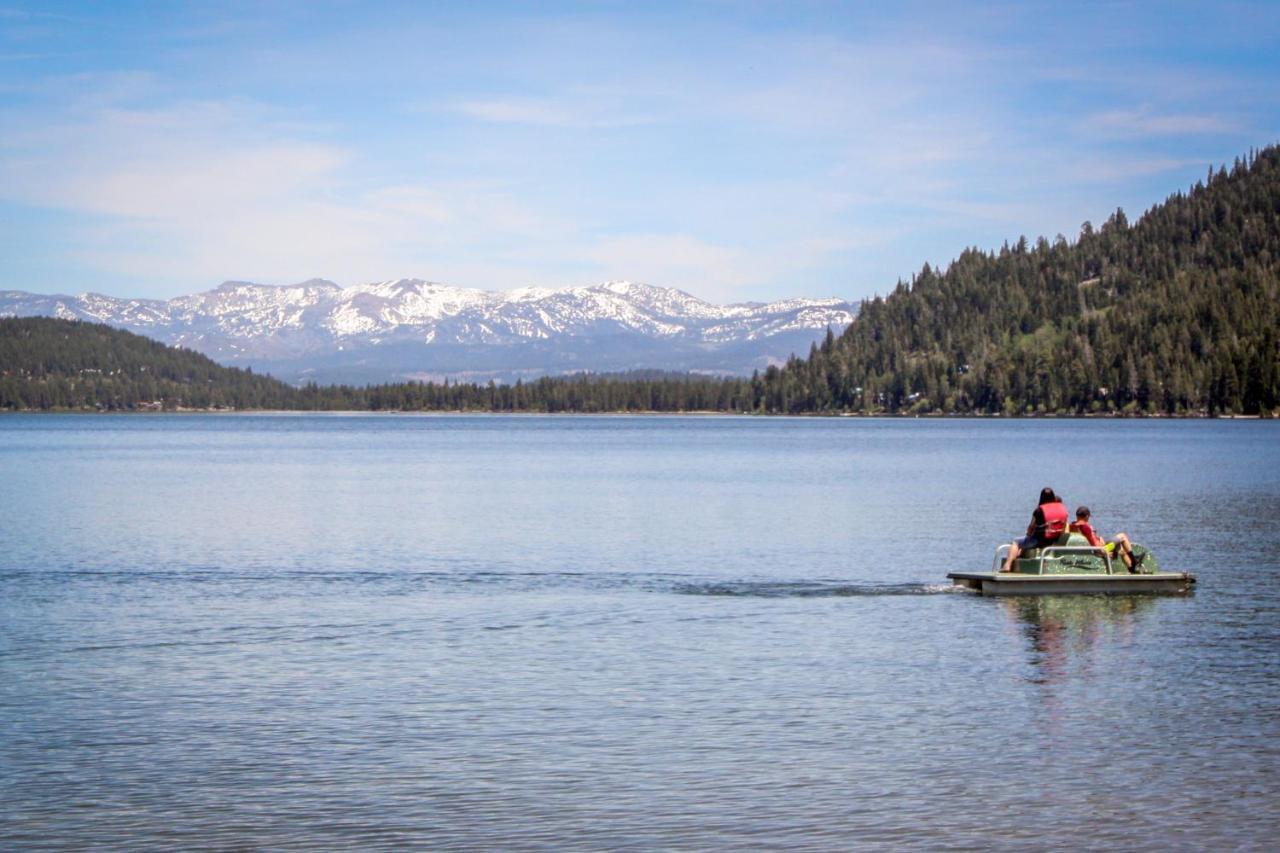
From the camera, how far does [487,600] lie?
44.0 meters

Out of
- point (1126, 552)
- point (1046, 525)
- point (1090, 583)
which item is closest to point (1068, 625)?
point (1090, 583)

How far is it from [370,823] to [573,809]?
2.82 metres

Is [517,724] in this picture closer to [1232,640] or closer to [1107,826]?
[1107,826]

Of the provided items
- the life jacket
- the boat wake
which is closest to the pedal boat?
the life jacket

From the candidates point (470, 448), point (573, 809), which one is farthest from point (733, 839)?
point (470, 448)

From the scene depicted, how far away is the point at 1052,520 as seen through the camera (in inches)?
1722

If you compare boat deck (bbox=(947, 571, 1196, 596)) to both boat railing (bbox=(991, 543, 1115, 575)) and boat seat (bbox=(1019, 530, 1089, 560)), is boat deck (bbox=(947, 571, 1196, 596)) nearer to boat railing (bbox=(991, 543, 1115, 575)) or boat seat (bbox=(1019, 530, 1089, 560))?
boat railing (bbox=(991, 543, 1115, 575))

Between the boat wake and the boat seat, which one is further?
the boat wake

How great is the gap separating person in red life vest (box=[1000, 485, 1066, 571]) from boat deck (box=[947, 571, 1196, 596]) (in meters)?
0.97

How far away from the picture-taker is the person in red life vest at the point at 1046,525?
1719 inches

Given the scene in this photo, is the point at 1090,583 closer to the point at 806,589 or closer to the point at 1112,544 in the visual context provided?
the point at 1112,544

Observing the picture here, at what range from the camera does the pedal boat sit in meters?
43.2

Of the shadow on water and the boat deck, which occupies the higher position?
the boat deck

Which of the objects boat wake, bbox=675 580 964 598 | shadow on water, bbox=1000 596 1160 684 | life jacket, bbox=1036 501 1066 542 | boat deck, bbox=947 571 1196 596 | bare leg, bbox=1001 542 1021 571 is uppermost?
life jacket, bbox=1036 501 1066 542
